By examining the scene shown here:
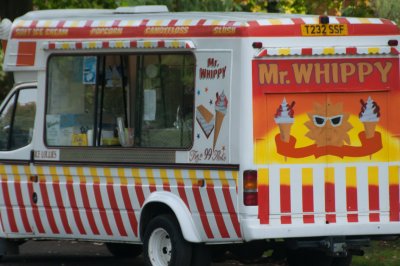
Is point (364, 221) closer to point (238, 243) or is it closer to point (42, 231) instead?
point (238, 243)

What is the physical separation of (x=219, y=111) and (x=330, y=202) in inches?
51.6

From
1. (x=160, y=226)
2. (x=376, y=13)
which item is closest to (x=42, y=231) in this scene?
(x=160, y=226)

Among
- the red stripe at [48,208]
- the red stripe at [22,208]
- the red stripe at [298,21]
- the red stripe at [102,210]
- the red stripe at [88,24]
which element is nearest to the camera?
the red stripe at [298,21]

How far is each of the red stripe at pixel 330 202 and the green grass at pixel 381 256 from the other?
1.73 metres

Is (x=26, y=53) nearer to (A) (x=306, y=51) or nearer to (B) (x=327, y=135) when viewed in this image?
(A) (x=306, y=51)

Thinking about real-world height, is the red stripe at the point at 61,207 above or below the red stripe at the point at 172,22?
below

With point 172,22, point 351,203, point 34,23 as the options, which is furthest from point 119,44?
point 351,203

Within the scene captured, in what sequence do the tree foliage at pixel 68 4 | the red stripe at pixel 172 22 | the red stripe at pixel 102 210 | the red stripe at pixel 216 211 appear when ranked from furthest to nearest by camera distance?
the tree foliage at pixel 68 4 → the red stripe at pixel 102 210 → the red stripe at pixel 172 22 → the red stripe at pixel 216 211

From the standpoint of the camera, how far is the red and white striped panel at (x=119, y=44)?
12.3 m

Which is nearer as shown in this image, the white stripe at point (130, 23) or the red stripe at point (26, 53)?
the white stripe at point (130, 23)

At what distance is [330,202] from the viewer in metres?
12.0

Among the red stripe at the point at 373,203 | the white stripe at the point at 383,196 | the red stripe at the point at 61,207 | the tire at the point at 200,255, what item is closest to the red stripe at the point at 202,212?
the tire at the point at 200,255

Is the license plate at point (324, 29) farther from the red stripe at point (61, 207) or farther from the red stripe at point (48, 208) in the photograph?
the red stripe at point (48, 208)

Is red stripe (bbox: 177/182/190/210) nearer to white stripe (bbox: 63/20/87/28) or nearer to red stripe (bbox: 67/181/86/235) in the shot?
red stripe (bbox: 67/181/86/235)
